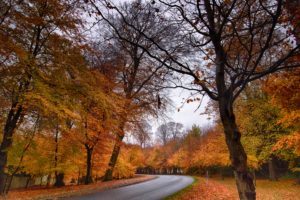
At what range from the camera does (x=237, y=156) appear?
564cm

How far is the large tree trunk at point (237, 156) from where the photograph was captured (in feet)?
17.7

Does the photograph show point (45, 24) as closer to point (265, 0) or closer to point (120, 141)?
point (265, 0)

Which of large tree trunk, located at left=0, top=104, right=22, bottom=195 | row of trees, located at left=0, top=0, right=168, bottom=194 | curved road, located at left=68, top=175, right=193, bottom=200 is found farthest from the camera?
curved road, located at left=68, top=175, right=193, bottom=200

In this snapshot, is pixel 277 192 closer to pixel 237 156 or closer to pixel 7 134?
pixel 237 156

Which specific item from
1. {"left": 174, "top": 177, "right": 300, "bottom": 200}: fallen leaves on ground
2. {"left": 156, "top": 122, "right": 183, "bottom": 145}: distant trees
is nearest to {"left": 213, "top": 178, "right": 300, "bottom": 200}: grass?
{"left": 174, "top": 177, "right": 300, "bottom": 200}: fallen leaves on ground

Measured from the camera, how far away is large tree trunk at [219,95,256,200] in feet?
17.7

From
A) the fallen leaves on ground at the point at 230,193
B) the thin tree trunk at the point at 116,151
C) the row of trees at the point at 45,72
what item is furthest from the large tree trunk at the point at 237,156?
the thin tree trunk at the point at 116,151

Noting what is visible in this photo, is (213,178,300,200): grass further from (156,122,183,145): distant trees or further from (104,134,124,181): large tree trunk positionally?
(156,122,183,145): distant trees

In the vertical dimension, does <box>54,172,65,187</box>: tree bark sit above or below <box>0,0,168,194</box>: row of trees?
below

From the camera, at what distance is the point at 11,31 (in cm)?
967

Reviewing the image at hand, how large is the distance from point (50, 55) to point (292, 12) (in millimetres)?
9212

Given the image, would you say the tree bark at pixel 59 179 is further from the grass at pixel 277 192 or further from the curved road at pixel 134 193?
the grass at pixel 277 192

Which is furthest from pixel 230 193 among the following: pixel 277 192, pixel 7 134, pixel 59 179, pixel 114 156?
pixel 59 179

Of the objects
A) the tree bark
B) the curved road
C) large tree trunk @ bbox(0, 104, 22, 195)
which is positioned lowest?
the curved road
